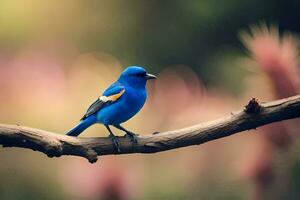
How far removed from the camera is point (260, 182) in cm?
126

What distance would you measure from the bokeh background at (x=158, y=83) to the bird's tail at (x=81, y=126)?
0.17 m

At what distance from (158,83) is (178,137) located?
1.33 feet

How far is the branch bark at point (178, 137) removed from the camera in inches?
35.3

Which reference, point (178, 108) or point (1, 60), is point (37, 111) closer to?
point (1, 60)

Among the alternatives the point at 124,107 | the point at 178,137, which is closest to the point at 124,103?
the point at 124,107

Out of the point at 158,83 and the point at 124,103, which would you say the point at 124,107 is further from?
the point at 158,83

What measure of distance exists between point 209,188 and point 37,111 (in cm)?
35

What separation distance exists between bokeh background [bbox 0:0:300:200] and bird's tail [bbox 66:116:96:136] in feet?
0.57

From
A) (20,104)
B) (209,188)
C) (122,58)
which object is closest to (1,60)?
(20,104)

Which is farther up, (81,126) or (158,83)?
(158,83)

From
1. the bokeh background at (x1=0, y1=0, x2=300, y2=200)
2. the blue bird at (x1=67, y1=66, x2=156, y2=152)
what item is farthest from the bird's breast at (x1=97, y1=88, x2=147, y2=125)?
the bokeh background at (x1=0, y1=0, x2=300, y2=200)

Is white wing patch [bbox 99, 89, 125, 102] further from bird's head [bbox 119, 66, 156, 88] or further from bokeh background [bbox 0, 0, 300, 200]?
bokeh background [bbox 0, 0, 300, 200]

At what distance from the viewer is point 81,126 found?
1000 millimetres

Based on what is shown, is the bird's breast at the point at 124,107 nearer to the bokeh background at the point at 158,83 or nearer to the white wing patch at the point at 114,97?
the white wing patch at the point at 114,97
